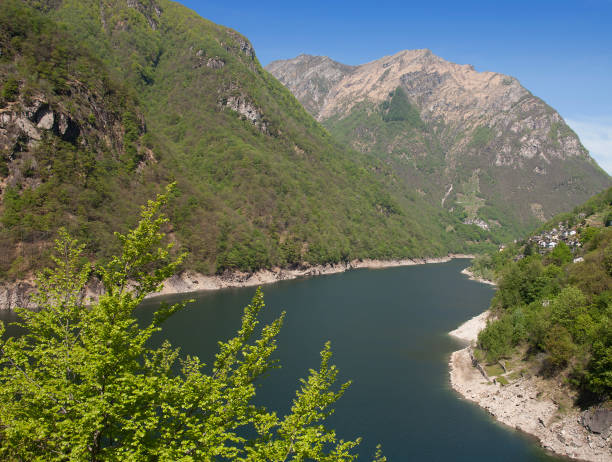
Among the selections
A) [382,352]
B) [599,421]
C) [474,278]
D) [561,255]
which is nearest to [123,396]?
[599,421]

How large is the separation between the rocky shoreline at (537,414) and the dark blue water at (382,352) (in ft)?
5.30

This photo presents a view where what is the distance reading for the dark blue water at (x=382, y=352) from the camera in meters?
45.8

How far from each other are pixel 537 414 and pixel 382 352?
1209 inches

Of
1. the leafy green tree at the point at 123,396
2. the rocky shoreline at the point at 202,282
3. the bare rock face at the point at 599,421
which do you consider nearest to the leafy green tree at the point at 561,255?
the bare rock face at the point at 599,421

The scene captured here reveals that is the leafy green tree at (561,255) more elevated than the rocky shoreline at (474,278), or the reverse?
the leafy green tree at (561,255)

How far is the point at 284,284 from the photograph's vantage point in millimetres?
149125

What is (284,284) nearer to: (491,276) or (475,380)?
(491,276)

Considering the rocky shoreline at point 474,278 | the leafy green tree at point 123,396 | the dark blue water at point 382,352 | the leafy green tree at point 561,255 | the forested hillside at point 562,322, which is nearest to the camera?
the leafy green tree at point 123,396

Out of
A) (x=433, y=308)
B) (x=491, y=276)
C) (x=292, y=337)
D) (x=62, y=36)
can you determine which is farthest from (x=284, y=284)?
(x=62, y=36)

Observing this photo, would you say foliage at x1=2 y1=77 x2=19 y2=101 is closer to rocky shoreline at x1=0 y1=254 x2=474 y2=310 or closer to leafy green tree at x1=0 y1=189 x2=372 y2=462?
rocky shoreline at x1=0 y1=254 x2=474 y2=310

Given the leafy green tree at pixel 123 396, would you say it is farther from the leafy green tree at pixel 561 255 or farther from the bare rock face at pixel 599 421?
the leafy green tree at pixel 561 255

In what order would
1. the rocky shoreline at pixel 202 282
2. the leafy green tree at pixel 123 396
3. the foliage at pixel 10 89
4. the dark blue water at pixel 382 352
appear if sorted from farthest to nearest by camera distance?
the foliage at pixel 10 89 → the rocky shoreline at pixel 202 282 → the dark blue water at pixel 382 352 → the leafy green tree at pixel 123 396

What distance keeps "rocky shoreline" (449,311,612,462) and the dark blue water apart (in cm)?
161

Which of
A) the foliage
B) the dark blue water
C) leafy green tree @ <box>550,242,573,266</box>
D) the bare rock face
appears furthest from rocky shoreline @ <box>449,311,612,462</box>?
the foliage
